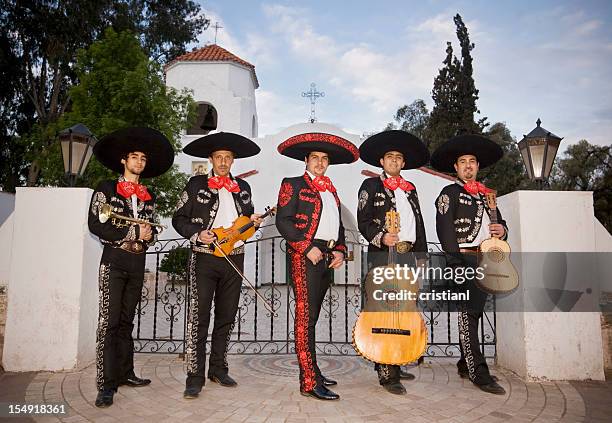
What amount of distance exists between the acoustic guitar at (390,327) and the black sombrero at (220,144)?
1.84m

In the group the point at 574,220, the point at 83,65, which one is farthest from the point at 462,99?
the point at 574,220

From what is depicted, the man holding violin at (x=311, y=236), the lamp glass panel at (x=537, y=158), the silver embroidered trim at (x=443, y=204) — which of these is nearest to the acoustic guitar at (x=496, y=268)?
the silver embroidered trim at (x=443, y=204)

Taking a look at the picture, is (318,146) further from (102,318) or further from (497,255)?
(102,318)

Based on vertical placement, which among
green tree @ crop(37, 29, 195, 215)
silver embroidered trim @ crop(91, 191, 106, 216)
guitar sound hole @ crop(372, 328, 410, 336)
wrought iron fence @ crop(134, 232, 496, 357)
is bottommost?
wrought iron fence @ crop(134, 232, 496, 357)

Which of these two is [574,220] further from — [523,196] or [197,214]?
[197,214]

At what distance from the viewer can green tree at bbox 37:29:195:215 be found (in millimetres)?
12547

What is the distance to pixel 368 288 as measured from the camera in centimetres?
393

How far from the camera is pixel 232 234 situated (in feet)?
13.3

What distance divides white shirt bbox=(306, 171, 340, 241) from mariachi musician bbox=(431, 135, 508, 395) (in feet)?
3.66

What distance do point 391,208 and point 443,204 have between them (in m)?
0.57

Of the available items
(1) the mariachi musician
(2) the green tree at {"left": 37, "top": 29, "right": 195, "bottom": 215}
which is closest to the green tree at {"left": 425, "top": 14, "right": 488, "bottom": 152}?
(2) the green tree at {"left": 37, "top": 29, "right": 195, "bottom": 215}

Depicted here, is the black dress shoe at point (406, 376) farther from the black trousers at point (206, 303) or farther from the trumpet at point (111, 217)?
the trumpet at point (111, 217)

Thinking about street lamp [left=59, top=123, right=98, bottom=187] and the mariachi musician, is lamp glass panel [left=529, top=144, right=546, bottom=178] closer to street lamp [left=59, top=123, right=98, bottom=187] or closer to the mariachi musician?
the mariachi musician

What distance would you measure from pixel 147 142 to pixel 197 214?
830 millimetres
